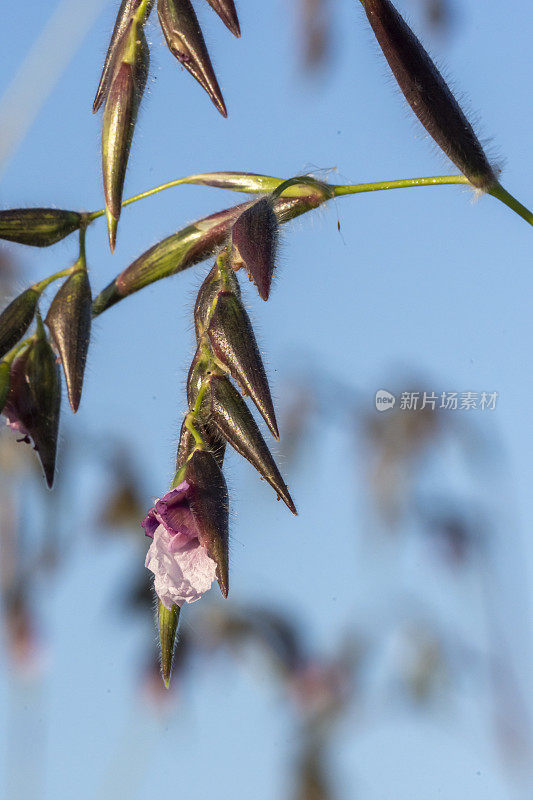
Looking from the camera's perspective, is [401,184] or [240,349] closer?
[240,349]

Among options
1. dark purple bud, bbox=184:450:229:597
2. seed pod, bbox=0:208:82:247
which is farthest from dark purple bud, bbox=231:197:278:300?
seed pod, bbox=0:208:82:247

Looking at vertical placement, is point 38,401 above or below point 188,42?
below

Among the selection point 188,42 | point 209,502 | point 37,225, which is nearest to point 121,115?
point 188,42

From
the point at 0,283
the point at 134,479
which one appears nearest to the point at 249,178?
the point at 0,283

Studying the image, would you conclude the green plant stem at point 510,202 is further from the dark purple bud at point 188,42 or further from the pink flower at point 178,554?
the pink flower at point 178,554

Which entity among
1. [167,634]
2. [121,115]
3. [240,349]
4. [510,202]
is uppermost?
[510,202]

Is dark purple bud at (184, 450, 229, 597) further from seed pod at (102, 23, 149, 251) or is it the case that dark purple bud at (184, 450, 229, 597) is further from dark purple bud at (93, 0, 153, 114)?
dark purple bud at (93, 0, 153, 114)

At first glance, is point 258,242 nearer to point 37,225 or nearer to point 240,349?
point 240,349
